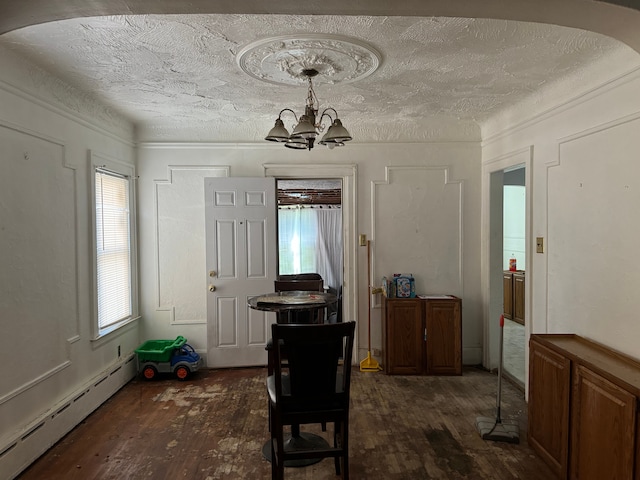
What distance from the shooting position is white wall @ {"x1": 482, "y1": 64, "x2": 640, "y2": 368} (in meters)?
2.46

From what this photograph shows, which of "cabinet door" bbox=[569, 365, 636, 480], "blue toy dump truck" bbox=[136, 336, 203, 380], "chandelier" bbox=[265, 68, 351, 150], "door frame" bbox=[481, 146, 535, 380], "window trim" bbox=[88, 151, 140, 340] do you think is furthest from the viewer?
"door frame" bbox=[481, 146, 535, 380]

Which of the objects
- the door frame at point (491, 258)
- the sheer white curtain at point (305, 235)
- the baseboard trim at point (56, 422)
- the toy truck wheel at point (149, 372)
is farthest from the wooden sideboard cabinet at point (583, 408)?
the sheer white curtain at point (305, 235)

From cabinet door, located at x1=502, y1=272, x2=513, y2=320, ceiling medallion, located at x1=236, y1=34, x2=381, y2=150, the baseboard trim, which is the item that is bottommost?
the baseboard trim

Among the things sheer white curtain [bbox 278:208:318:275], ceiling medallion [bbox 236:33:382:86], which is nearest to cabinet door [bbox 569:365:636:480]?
ceiling medallion [bbox 236:33:382:86]

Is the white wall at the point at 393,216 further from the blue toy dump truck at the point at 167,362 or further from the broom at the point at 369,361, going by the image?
the blue toy dump truck at the point at 167,362

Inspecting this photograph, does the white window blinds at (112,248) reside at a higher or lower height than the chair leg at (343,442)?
higher

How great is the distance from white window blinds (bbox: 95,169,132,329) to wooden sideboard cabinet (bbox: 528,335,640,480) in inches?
140

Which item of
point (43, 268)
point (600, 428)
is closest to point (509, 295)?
point (600, 428)

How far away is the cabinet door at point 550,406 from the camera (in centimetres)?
244

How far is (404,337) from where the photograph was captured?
4266 millimetres

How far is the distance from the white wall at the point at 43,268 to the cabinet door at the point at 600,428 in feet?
10.8

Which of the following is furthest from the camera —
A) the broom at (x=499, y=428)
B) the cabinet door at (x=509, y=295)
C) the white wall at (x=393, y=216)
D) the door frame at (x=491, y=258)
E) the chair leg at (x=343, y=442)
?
the cabinet door at (x=509, y=295)

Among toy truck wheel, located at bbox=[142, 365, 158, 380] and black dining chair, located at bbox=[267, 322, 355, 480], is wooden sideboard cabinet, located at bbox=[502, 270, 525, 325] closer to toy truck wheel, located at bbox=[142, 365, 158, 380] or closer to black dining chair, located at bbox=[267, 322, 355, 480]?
black dining chair, located at bbox=[267, 322, 355, 480]

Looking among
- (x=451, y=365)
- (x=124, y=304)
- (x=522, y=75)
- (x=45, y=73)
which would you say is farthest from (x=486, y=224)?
(x=45, y=73)
